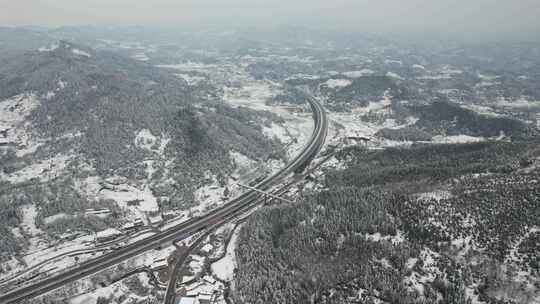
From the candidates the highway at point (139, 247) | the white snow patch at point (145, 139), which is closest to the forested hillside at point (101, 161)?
the white snow patch at point (145, 139)

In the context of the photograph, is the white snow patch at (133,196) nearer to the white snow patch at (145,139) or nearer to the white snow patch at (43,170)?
the white snow patch at (43,170)

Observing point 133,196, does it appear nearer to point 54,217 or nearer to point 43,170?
point 54,217

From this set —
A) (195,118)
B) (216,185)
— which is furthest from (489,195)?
(195,118)

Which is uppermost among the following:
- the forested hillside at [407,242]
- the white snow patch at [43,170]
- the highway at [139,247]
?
the forested hillside at [407,242]

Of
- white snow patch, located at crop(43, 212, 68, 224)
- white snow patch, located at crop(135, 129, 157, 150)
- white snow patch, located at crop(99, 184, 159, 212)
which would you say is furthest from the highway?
white snow patch, located at crop(135, 129, 157, 150)

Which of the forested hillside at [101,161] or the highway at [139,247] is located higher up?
the forested hillside at [101,161]

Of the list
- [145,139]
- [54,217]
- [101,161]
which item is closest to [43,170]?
[101,161]

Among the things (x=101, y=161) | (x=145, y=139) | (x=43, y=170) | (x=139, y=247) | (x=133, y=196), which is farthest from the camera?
(x=145, y=139)

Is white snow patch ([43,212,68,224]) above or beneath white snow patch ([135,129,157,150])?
beneath

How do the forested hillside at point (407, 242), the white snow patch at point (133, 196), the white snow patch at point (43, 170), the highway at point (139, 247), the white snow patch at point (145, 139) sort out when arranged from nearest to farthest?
the forested hillside at point (407, 242)
the highway at point (139, 247)
the white snow patch at point (133, 196)
the white snow patch at point (43, 170)
the white snow patch at point (145, 139)

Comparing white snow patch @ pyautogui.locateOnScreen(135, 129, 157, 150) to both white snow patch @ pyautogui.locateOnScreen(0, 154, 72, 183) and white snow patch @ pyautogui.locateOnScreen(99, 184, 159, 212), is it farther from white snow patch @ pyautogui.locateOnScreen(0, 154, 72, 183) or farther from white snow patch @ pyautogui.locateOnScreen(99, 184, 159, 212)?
white snow patch @ pyautogui.locateOnScreen(99, 184, 159, 212)

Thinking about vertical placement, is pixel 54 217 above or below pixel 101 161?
below
